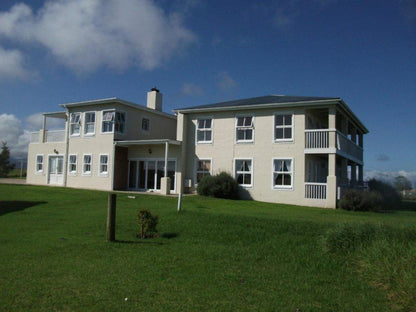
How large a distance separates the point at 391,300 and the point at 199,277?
3.13 metres

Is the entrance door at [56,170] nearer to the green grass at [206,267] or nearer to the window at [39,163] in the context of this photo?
the window at [39,163]

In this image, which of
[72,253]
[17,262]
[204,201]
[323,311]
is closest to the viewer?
[323,311]

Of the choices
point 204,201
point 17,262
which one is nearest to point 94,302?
point 17,262

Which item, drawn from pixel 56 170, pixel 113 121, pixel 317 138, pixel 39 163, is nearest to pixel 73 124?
pixel 56 170

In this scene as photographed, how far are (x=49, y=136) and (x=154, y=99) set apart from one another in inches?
354

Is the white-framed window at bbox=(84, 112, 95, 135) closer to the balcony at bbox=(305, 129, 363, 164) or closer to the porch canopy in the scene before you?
the porch canopy

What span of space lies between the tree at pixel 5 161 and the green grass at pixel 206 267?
140 ft

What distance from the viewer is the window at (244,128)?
76.8ft

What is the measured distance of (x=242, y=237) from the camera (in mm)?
10055

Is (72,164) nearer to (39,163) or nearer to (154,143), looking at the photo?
(39,163)

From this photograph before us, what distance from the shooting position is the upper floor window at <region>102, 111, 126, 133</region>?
26.0 metres

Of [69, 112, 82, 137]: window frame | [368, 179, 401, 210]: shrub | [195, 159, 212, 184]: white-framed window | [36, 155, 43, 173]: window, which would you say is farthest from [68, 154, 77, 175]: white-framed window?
[368, 179, 401, 210]: shrub

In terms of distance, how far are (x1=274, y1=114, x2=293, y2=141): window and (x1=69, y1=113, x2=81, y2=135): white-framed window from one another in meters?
14.7

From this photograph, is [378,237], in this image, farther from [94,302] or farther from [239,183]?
[239,183]
